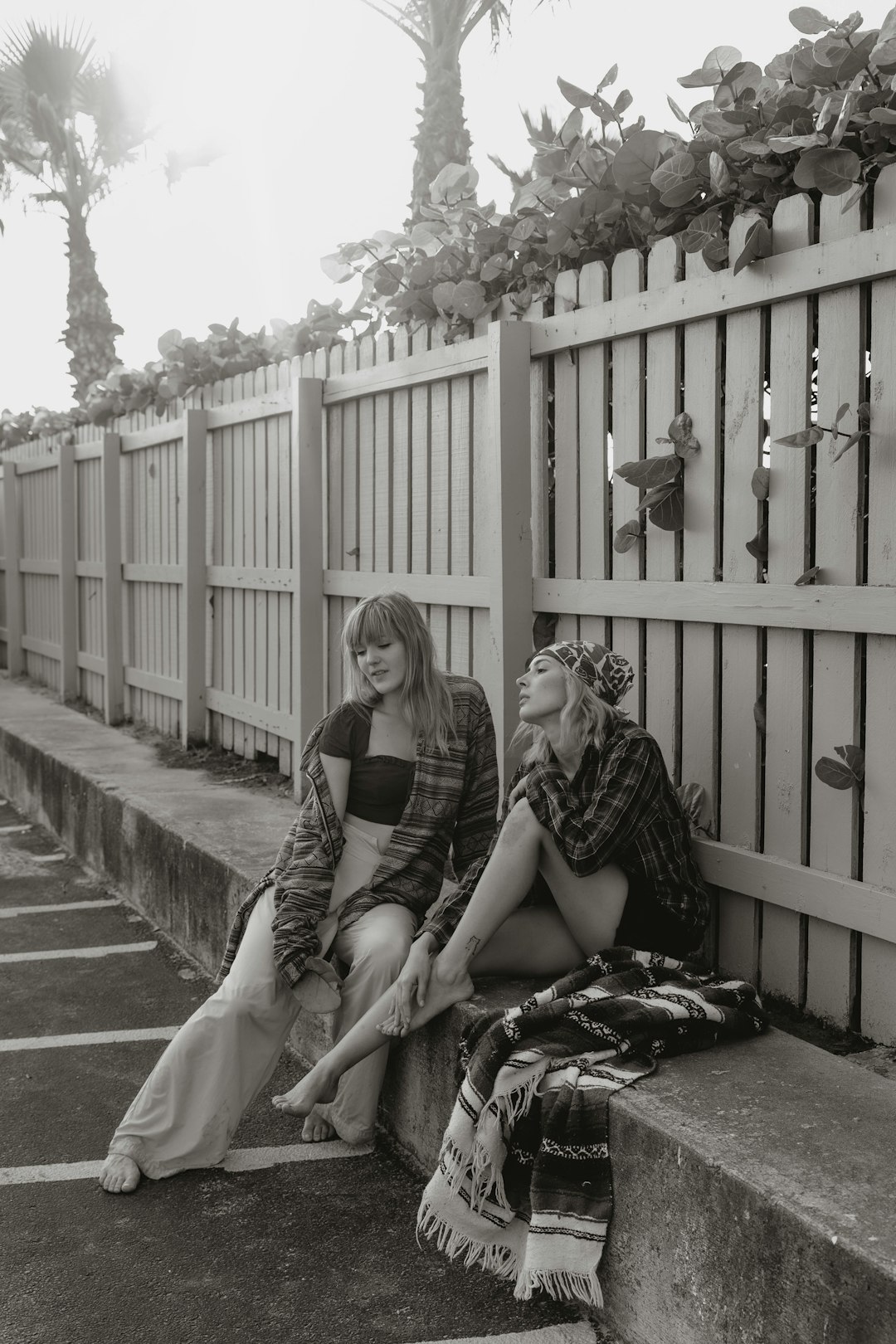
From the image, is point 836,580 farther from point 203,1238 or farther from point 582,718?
point 203,1238

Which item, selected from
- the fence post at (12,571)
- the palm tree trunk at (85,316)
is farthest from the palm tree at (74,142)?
the fence post at (12,571)

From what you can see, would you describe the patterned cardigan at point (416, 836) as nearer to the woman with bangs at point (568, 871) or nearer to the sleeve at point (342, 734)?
the sleeve at point (342, 734)

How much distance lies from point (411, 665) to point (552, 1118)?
4.66 ft

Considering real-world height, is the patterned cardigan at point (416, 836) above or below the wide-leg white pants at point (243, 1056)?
above

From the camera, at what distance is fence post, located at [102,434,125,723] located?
8648 millimetres

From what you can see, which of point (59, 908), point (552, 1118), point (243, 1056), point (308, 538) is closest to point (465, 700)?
point (243, 1056)

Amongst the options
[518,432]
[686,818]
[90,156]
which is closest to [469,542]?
[518,432]

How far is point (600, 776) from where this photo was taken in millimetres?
3098

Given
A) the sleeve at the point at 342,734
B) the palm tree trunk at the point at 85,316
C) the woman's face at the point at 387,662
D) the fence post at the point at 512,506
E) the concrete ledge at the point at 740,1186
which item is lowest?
the concrete ledge at the point at 740,1186

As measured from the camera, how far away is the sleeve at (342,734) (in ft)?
12.1

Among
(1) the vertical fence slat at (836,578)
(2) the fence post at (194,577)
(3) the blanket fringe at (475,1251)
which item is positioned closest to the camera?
(3) the blanket fringe at (475,1251)

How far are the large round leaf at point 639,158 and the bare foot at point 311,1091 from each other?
2.40 m

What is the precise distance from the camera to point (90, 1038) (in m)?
4.19

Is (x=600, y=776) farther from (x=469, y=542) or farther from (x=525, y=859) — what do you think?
(x=469, y=542)
